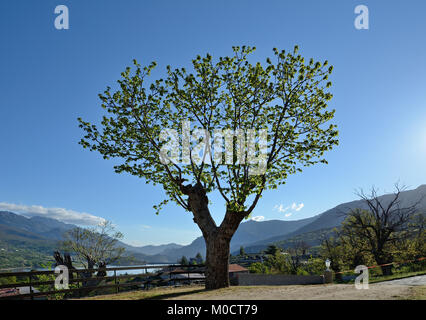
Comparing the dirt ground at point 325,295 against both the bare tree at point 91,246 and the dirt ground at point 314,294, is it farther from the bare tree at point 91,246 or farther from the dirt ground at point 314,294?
the bare tree at point 91,246

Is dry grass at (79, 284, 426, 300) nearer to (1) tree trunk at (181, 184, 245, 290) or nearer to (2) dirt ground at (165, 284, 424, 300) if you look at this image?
(2) dirt ground at (165, 284, 424, 300)

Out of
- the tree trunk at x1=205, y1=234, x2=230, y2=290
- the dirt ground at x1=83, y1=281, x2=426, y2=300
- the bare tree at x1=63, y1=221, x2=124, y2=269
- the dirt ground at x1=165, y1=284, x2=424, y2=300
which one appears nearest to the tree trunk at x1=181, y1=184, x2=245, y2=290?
the tree trunk at x1=205, y1=234, x2=230, y2=290

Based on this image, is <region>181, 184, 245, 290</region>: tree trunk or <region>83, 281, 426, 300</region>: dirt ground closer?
<region>83, 281, 426, 300</region>: dirt ground

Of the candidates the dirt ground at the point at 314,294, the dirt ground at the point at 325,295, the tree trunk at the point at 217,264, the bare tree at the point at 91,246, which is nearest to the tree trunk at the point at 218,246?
the tree trunk at the point at 217,264

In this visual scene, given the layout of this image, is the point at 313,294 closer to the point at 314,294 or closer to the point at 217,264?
the point at 314,294

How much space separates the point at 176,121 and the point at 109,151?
13.9ft

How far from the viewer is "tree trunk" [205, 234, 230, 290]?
15.9 metres

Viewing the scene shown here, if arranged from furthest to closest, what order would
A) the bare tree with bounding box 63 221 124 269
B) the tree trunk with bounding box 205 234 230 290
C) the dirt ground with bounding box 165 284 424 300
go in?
the bare tree with bounding box 63 221 124 269, the tree trunk with bounding box 205 234 230 290, the dirt ground with bounding box 165 284 424 300

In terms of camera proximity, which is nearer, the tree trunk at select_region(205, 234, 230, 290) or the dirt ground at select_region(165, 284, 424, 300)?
the dirt ground at select_region(165, 284, 424, 300)

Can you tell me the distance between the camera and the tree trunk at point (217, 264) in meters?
15.9

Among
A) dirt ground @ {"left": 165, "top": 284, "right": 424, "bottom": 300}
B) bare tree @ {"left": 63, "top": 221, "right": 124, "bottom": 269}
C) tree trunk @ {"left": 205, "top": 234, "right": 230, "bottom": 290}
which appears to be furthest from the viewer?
bare tree @ {"left": 63, "top": 221, "right": 124, "bottom": 269}

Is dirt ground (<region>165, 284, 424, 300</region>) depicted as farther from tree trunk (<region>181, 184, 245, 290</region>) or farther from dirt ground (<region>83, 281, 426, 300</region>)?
tree trunk (<region>181, 184, 245, 290</region>)

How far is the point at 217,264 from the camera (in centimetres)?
1608
